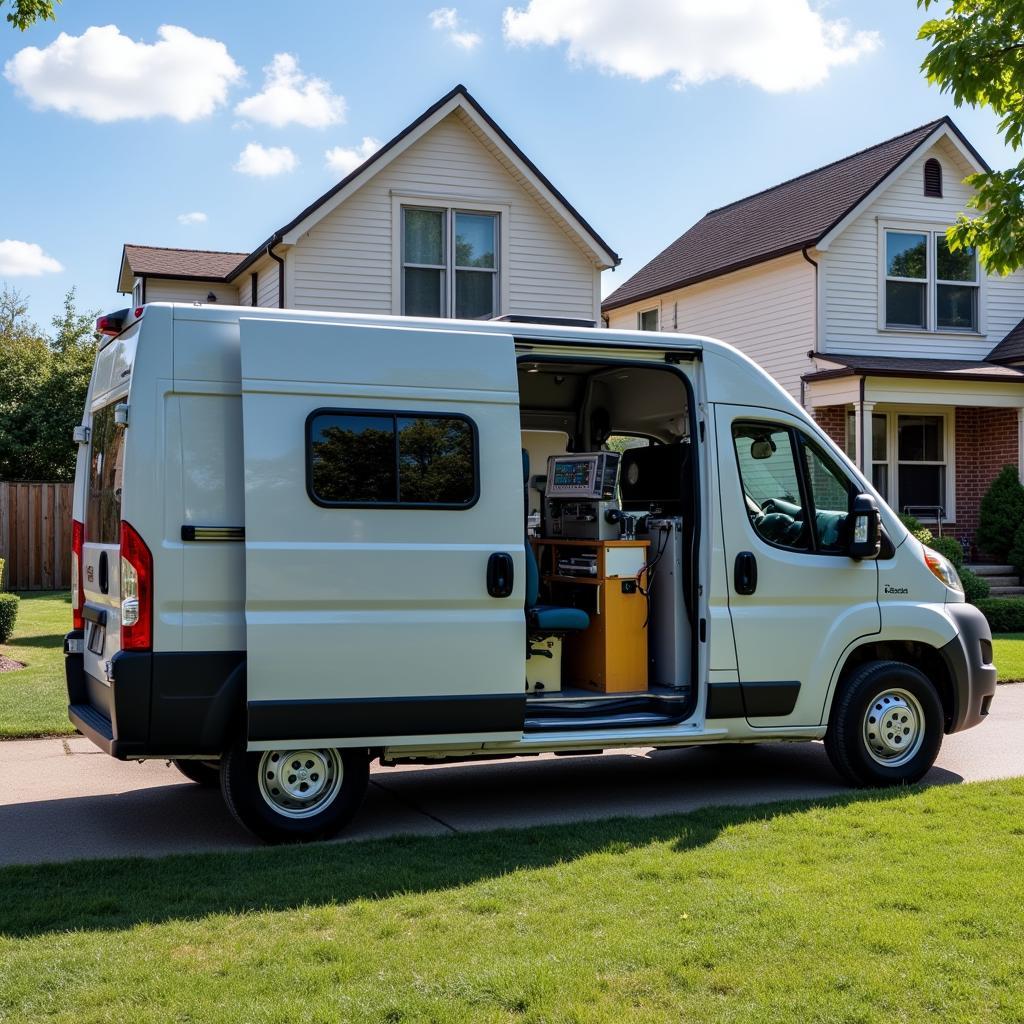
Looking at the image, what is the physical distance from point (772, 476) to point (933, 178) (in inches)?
641

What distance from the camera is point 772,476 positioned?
7801 mm

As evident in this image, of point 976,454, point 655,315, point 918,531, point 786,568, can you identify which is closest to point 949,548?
point 918,531

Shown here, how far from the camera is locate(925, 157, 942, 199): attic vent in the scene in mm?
21984

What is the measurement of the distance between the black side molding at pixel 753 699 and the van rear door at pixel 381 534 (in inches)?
49.0

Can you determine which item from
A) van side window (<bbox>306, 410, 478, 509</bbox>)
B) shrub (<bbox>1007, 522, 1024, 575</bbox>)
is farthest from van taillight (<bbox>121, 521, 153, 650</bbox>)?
shrub (<bbox>1007, 522, 1024, 575</bbox>)

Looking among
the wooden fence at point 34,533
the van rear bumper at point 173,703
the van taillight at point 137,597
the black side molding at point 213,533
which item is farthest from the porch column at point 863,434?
the van taillight at point 137,597

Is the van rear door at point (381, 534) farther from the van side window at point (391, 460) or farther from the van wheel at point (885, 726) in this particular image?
the van wheel at point (885, 726)

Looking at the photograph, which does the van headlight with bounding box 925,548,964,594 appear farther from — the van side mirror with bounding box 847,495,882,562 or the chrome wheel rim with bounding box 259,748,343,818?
the chrome wheel rim with bounding box 259,748,343,818

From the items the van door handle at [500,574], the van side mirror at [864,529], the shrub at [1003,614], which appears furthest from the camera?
the shrub at [1003,614]

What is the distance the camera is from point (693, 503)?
7605 millimetres

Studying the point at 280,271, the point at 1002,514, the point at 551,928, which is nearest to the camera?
the point at 551,928

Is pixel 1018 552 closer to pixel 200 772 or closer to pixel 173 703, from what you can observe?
pixel 200 772

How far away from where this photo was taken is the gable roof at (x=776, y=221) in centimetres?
2161

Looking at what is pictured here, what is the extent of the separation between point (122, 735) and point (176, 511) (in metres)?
1.10
